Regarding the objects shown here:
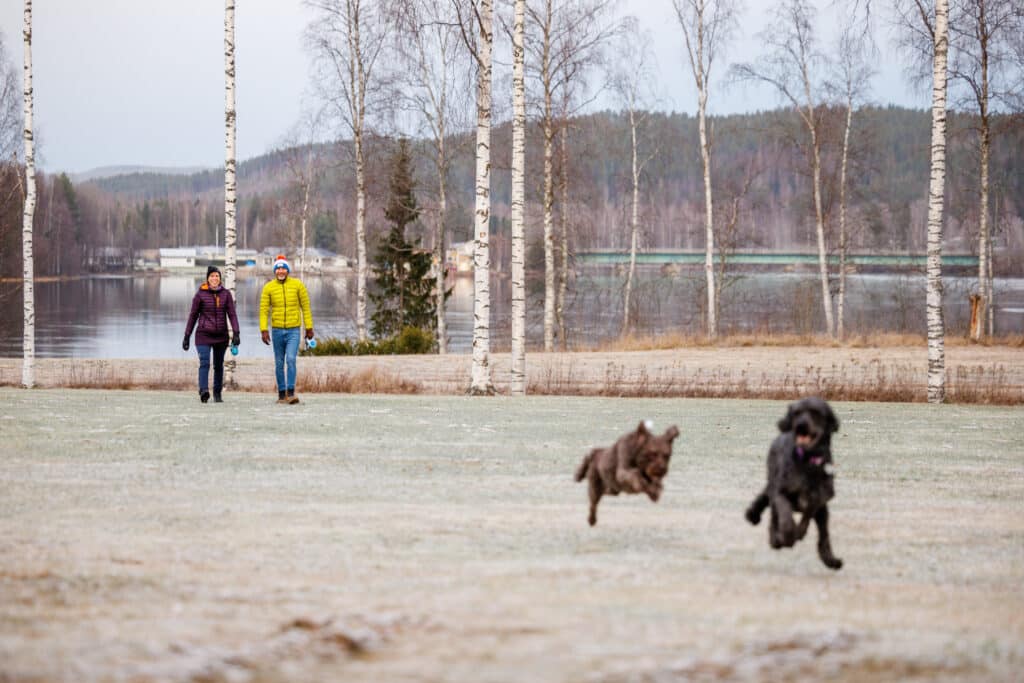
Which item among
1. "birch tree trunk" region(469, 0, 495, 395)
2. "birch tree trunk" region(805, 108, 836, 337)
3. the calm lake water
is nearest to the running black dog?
"birch tree trunk" region(469, 0, 495, 395)

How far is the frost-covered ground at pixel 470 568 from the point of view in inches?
187

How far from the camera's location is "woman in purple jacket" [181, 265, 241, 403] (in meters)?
17.6

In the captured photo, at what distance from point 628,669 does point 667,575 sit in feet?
6.07

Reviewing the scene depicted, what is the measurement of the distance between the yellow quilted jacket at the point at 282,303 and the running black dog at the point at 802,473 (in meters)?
11.8

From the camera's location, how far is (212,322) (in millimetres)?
17797

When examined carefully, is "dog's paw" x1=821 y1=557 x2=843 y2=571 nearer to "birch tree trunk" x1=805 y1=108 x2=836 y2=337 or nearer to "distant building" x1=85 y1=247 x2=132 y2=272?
→ "birch tree trunk" x1=805 y1=108 x2=836 y2=337

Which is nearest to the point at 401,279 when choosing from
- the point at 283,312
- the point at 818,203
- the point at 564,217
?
the point at 564,217

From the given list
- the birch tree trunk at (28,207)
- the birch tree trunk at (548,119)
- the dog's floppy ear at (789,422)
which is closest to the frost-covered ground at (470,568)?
the dog's floppy ear at (789,422)

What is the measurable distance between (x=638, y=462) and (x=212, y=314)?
499 inches

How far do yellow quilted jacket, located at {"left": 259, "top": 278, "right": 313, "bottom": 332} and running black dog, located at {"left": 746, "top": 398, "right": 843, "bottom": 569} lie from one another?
11.8 metres

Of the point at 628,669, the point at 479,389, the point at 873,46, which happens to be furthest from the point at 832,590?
the point at 873,46

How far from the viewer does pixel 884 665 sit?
15.7 feet

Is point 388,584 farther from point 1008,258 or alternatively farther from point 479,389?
point 1008,258

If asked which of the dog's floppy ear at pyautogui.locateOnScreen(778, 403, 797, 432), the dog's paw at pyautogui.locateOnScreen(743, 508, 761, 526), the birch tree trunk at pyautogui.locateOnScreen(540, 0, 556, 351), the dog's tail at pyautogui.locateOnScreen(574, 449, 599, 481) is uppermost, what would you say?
the birch tree trunk at pyautogui.locateOnScreen(540, 0, 556, 351)
